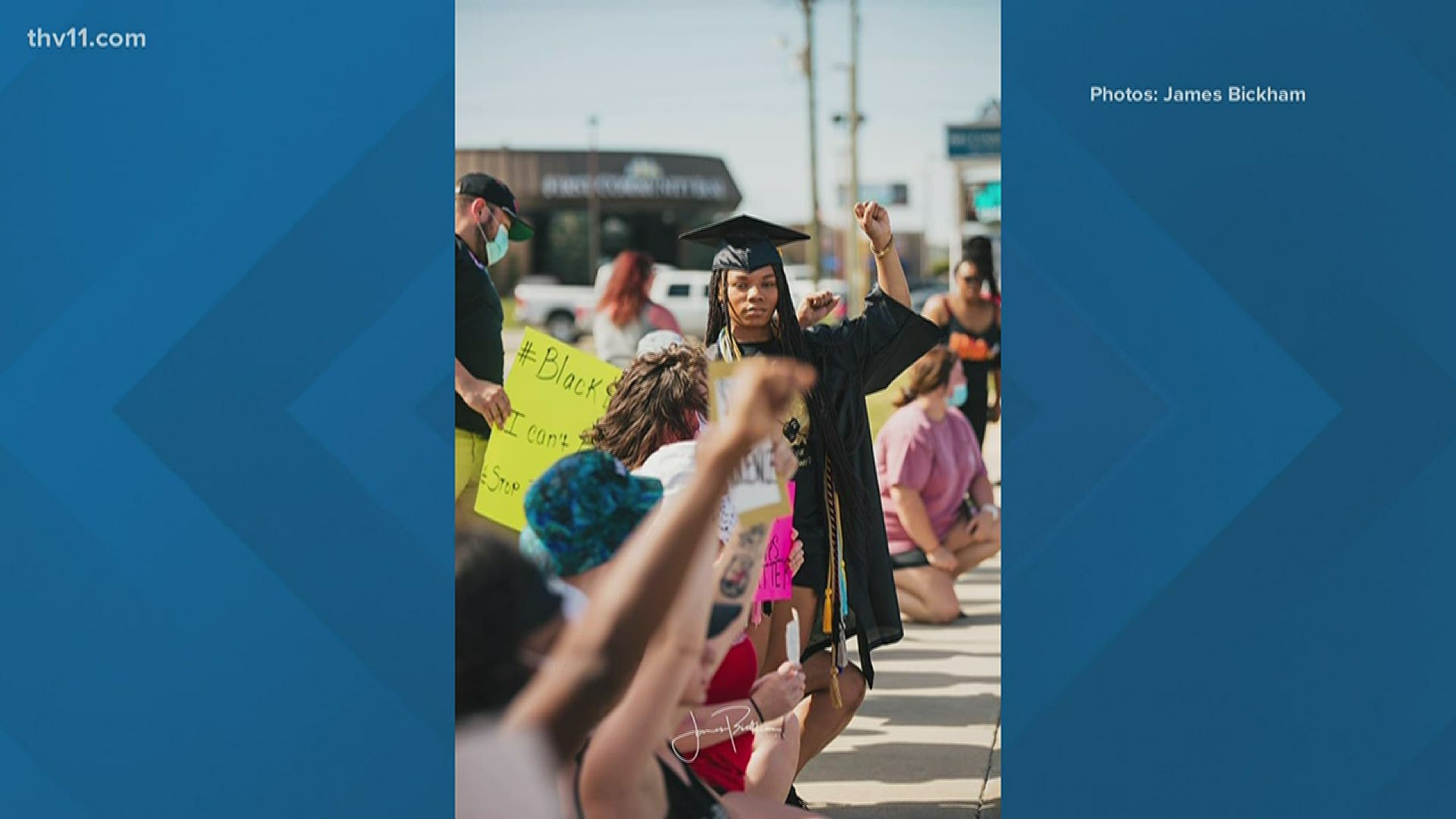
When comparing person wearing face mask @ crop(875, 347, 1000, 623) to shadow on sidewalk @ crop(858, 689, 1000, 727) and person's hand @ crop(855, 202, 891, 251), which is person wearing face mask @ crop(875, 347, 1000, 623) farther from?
person's hand @ crop(855, 202, 891, 251)

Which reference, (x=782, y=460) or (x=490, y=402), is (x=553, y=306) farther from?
(x=782, y=460)

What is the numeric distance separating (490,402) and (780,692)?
51.9 inches

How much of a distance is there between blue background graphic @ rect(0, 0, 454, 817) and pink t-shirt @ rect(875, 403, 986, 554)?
13.4 ft

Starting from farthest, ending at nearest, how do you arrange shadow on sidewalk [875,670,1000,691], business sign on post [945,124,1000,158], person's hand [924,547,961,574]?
business sign on post [945,124,1000,158], person's hand [924,547,961,574], shadow on sidewalk [875,670,1000,691]

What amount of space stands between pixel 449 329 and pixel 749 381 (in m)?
1.31

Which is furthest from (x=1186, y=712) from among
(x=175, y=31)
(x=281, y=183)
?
(x=175, y=31)

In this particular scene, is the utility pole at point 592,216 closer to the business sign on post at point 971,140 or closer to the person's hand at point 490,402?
the business sign on post at point 971,140

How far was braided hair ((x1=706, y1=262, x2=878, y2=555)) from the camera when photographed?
4.52 m

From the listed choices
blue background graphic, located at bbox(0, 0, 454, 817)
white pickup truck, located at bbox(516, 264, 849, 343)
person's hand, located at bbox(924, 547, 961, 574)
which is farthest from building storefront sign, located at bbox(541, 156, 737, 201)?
blue background graphic, located at bbox(0, 0, 454, 817)

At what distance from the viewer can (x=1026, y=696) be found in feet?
12.0

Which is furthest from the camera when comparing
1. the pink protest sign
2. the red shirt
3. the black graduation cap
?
the black graduation cap

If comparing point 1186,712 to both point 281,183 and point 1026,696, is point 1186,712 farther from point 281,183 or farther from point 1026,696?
point 281,183

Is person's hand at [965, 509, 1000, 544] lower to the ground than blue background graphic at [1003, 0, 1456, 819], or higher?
lower

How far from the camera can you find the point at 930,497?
7945 millimetres
